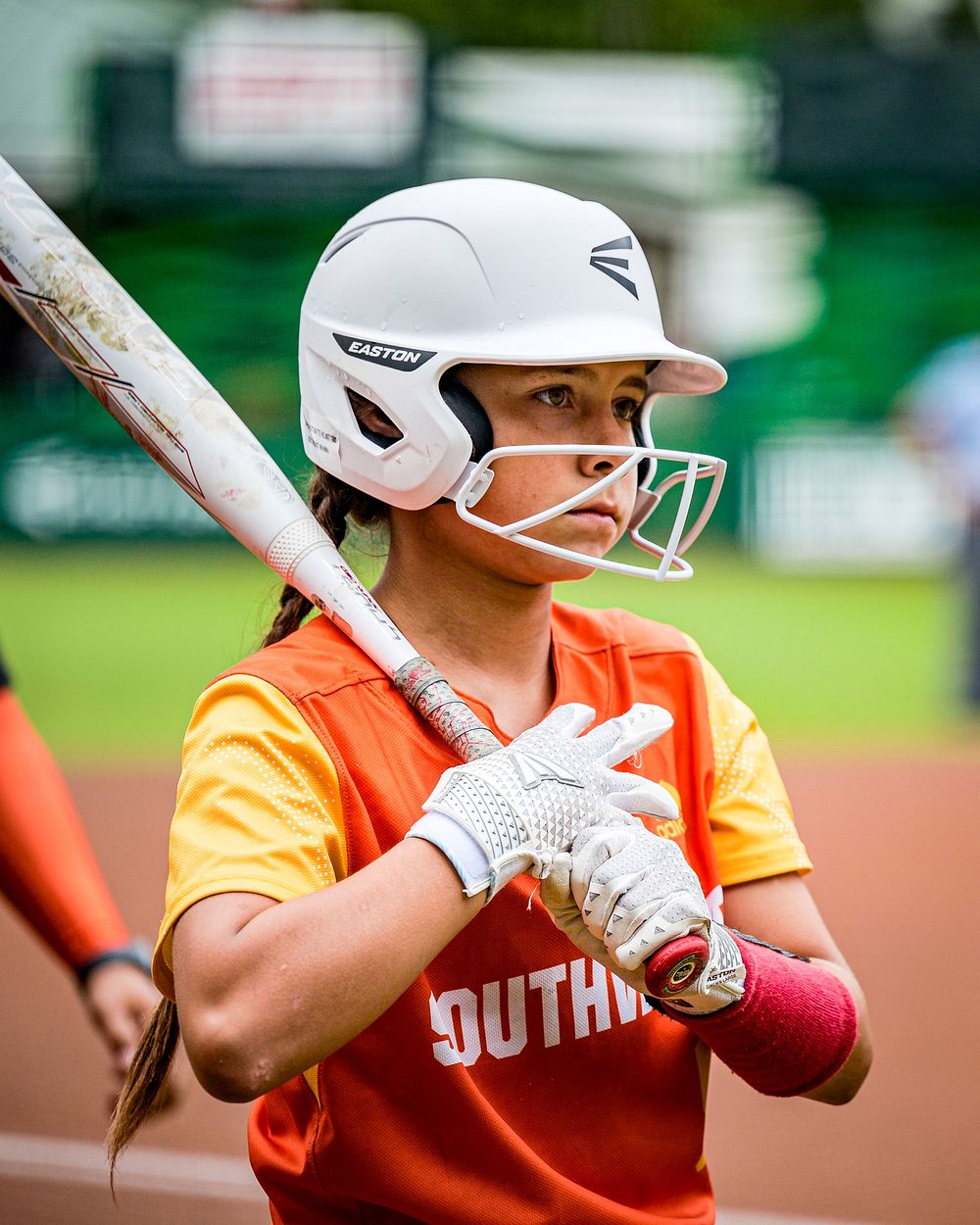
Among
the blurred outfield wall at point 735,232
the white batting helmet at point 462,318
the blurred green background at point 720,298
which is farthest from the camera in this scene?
the blurred outfield wall at point 735,232

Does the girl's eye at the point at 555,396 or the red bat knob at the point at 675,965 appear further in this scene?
the girl's eye at the point at 555,396

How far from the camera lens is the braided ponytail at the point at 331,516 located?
254 centimetres

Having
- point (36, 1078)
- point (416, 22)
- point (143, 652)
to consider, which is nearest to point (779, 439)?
point (143, 652)

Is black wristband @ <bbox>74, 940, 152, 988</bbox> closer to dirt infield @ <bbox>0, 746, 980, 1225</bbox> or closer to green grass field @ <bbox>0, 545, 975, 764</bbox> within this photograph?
dirt infield @ <bbox>0, 746, 980, 1225</bbox>

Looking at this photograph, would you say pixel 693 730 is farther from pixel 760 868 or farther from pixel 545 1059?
pixel 545 1059

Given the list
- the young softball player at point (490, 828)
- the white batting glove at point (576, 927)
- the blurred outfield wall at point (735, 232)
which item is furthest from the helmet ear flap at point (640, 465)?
the blurred outfield wall at point (735, 232)

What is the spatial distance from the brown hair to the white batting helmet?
19cm

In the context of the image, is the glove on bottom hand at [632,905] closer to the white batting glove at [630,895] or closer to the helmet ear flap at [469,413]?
the white batting glove at [630,895]

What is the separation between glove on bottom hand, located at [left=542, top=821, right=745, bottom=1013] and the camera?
1.93 meters

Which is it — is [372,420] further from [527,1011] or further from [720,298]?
[720,298]

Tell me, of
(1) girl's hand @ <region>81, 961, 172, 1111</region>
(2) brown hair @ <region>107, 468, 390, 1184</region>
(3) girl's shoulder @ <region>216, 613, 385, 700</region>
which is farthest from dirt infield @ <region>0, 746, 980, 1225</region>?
(3) girl's shoulder @ <region>216, 613, 385, 700</region>

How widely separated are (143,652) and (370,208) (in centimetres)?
1186

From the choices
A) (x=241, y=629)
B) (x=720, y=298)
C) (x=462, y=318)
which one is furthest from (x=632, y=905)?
(x=720, y=298)

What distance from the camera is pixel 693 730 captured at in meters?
2.38
